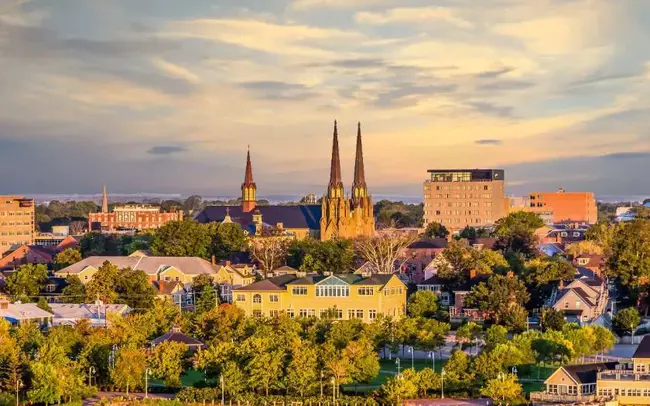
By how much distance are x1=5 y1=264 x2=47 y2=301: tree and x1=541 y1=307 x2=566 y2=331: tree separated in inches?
1542

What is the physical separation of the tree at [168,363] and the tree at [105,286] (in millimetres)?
23702

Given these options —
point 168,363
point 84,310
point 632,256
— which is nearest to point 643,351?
point 168,363

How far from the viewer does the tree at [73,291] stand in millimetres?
92125

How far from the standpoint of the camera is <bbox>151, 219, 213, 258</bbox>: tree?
113 m

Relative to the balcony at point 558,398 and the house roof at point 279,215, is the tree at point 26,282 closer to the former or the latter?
the balcony at point 558,398

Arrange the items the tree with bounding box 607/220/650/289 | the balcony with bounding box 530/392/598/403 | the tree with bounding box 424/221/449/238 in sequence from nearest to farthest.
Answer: the balcony with bounding box 530/392/598/403
the tree with bounding box 607/220/650/289
the tree with bounding box 424/221/449/238

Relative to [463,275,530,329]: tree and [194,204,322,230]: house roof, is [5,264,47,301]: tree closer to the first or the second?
[463,275,530,329]: tree

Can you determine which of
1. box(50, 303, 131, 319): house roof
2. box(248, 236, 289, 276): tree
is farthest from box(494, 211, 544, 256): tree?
box(50, 303, 131, 319): house roof

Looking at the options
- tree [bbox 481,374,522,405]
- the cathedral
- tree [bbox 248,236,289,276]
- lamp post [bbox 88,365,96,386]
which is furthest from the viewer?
the cathedral

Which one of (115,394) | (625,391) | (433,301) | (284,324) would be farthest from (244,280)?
(625,391)

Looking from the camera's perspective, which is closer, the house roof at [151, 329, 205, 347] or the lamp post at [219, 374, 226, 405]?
the lamp post at [219, 374, 226, 405]

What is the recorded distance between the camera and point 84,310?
284ft

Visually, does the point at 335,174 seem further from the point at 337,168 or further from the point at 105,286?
the point at 105,286

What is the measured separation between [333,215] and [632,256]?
56.3 metres
